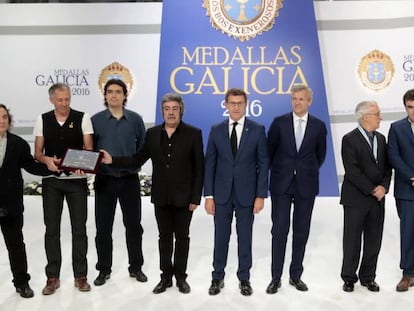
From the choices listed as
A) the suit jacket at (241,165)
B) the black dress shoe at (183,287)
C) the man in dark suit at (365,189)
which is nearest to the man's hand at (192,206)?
the suit jacket at (241,165)

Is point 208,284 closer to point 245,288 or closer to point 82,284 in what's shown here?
point 245,288

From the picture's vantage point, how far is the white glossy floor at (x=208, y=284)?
12.0 ft

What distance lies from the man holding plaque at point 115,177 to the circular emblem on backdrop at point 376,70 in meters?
4.83

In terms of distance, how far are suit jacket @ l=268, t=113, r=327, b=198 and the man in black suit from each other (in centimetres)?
58

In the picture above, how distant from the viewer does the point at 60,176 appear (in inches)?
147

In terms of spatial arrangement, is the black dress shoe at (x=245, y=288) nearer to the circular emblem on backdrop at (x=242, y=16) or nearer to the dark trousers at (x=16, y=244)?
the dark trousers at (x=16, y=244)

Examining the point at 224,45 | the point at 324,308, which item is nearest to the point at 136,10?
the point at 224,45

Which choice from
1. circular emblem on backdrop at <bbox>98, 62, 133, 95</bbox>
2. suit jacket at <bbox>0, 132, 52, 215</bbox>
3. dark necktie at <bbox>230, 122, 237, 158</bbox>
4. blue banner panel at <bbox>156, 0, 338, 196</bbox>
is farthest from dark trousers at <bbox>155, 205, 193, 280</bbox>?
circular emblem on backdrop at <bbox>98, 62, 133, 95</bbox>

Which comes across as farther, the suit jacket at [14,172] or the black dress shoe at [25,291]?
the black dress shoe at [25,291]

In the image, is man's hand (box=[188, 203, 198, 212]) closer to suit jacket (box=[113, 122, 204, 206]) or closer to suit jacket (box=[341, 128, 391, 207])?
suit jacket (box=[113, 122, 204, 206])

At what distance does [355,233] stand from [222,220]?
998 millimetres

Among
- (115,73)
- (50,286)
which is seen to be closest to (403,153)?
(50,286)

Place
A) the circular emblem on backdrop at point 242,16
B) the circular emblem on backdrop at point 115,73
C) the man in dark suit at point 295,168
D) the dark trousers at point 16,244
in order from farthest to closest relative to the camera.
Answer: the circular emblem on backdrop at point 115,73, the circular emblem on backdrop at point 242,16, the man in dark suit at point 295,168, the dark trousers at point 16,244

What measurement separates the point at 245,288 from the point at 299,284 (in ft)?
1.40
